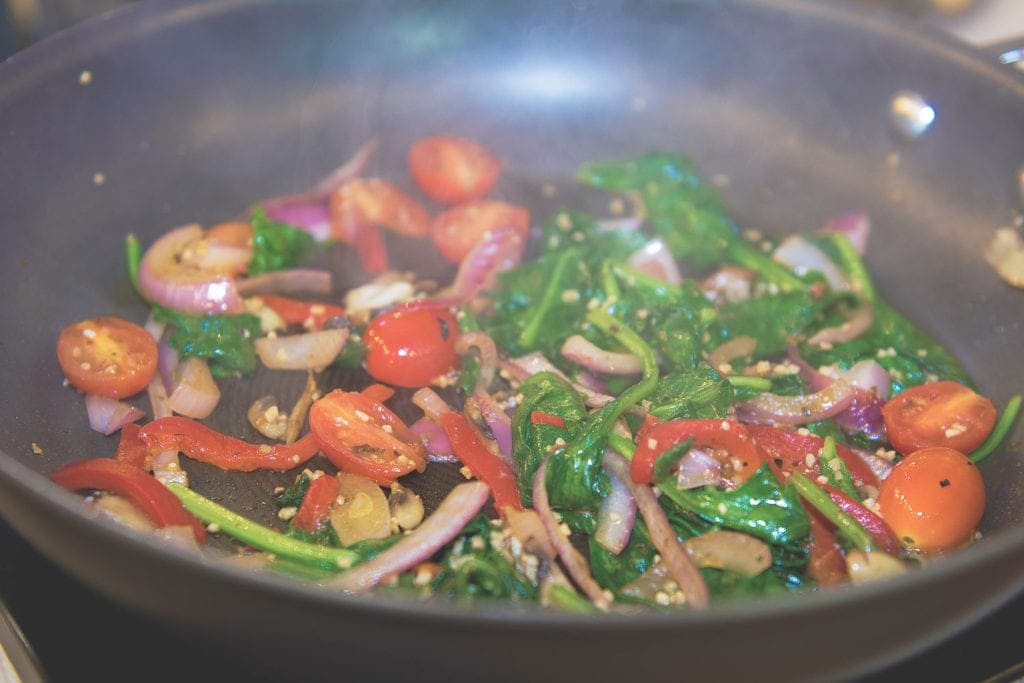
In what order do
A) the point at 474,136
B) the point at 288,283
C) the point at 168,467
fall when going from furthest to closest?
the point at 474,136
the point at 288,283
the point at 168,467

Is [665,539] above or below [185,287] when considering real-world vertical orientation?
below

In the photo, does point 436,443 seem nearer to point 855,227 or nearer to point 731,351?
point 731,351

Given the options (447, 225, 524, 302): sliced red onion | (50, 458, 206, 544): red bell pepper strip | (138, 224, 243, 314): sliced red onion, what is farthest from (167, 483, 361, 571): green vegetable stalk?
(447, 225, 524, 302): sliced red onion

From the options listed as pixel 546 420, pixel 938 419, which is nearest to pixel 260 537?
pixel 546 420

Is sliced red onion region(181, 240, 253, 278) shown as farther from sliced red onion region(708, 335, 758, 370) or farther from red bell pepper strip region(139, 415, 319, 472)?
sliced red onion region(708, 335, 758, 370)

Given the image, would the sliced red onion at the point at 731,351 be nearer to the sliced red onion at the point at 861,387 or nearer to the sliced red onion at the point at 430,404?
the sliced red onion at the point at 861,387

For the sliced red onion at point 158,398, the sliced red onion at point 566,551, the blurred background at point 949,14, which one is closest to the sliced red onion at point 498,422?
the sliced red onion at point 566,551

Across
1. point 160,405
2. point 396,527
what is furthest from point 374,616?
point 160,405
